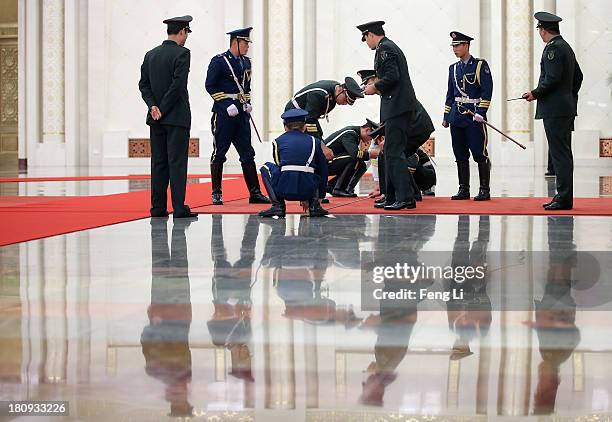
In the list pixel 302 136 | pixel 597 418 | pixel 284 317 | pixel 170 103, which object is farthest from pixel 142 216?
pixel 597 418

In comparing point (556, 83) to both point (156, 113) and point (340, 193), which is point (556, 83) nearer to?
point (340, 193)

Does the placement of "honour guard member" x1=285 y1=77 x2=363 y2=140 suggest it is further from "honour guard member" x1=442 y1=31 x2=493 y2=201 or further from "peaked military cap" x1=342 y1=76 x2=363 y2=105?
"honour guard member" x1=442 y1=31 x2=493 y2=201

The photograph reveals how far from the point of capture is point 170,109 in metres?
7.88

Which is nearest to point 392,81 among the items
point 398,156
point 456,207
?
point 398,156

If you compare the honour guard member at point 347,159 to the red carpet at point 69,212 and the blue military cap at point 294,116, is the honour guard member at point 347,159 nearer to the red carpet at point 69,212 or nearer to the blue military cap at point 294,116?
the red carpet at point 69,212

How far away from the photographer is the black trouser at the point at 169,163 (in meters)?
7.93

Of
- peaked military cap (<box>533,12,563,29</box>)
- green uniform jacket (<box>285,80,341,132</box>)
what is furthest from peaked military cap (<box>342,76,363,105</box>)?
peaked military cap (<box>533,12,563,29</box>)

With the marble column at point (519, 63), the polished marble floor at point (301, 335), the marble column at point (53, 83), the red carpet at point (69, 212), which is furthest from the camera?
the marble column at point (53, 83)

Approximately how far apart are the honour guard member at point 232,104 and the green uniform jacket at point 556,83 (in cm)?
279

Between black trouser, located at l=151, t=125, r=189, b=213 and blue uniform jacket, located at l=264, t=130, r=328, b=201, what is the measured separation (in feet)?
2.81

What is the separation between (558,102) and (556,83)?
16cm

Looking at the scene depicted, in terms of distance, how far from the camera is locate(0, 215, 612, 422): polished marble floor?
230cm

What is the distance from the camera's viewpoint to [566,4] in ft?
66.7

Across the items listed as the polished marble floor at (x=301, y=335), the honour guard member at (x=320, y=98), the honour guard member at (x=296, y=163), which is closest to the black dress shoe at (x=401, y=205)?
the honour guard member at (x=296, y=163)
